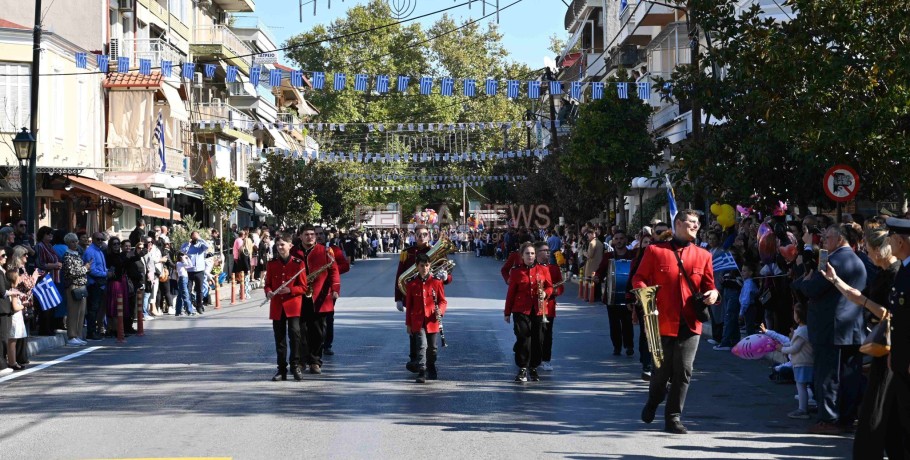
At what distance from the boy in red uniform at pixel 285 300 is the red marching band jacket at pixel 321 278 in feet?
0.81

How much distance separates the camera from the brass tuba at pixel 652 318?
33.4 feet

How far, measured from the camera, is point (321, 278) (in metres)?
14.5

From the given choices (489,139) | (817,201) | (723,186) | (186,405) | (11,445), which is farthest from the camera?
(489,139)

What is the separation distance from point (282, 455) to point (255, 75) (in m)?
24.3

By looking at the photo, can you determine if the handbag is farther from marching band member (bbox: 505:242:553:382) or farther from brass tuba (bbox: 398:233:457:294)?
brass tuba (bbox: 398:233:457:294)

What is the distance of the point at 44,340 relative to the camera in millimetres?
17812

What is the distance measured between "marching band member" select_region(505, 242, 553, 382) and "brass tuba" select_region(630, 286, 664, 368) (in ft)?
10.9

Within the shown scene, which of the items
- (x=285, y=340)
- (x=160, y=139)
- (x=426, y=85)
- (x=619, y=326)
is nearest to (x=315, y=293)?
(x=285, y=340)

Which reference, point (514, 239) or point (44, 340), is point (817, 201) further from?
point (514, 239)

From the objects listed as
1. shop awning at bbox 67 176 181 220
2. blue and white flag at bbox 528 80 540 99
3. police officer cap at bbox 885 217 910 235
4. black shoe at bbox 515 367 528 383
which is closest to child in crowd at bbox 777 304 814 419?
police officer cap at bbox 885 217 910 235

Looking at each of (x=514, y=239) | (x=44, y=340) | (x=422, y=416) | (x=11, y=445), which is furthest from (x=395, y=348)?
Answer: (x=514, y=239)

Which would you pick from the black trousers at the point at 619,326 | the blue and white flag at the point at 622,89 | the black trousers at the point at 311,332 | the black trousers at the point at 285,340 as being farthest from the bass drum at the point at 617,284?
the blue and white flag at the point at 622,89

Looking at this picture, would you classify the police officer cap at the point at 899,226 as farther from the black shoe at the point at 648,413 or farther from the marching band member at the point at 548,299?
the marching band member at the point at 548,299

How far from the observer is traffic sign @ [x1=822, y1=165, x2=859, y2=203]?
697 inches
